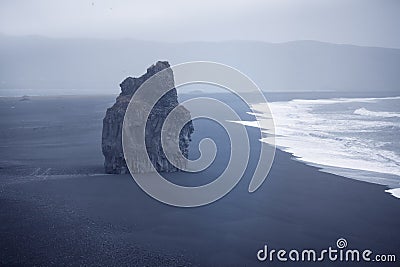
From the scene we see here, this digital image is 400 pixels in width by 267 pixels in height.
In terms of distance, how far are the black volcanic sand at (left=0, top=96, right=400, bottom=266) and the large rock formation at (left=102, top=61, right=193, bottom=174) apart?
2.97 feet

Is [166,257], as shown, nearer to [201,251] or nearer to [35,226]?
[201,251]

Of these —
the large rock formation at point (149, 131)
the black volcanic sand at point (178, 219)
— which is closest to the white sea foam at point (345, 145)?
the black volcanic sand at point (178, 219)

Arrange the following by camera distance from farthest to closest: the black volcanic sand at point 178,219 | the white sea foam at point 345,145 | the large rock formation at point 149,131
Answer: the white sea foam at point 345,145 < the large rock formation at point 149,131 < the black volcanic sand at point 178,219

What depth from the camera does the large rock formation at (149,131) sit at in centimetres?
2511

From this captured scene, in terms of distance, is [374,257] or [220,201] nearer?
[374,257]

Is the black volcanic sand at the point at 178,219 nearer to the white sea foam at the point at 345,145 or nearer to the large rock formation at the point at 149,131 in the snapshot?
the large rock formation at the point at 149,131

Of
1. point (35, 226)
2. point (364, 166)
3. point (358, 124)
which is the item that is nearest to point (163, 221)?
point (35, 226)

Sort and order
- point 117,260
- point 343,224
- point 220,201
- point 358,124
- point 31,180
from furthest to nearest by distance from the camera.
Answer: point 358,124, point 31,180, point 220,201, point 343,224, point 117,260

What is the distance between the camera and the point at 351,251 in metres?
15.1

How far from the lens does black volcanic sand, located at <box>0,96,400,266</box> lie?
49.5 ft

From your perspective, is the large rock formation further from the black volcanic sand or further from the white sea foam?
the white sea foam

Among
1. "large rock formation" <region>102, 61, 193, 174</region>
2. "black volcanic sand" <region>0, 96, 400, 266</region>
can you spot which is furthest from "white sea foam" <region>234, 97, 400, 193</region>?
"large rock formation" <region>102, 61, 193, 174</region>

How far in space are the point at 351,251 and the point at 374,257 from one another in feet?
2.57

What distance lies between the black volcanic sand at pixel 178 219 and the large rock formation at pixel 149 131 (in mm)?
905
